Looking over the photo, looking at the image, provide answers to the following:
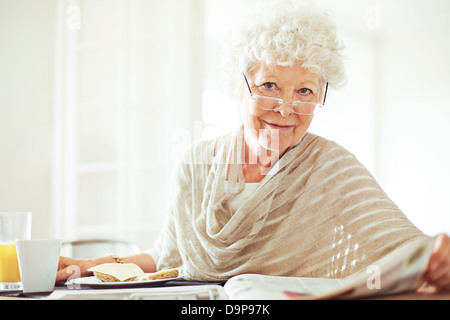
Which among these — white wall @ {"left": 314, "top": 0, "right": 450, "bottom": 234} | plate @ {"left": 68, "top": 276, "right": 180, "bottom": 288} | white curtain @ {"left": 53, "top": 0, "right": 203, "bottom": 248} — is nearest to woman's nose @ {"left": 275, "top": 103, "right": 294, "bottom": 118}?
white wall @ {"left": 314, "top": 0, "right": 450, "bottom": 234}

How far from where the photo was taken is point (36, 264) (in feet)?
2.36

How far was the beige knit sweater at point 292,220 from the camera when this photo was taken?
3.10 feet

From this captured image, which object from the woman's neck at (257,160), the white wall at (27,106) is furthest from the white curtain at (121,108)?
the woman's neck at (257,160)

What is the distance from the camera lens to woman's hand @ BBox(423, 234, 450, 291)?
55cm

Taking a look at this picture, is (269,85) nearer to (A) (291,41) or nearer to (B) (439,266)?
(A) (291,41)

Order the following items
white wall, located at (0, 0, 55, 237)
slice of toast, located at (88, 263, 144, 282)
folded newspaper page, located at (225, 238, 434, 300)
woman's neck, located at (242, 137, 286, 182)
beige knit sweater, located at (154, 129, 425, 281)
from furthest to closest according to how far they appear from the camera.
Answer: white wall, located at (0, 0, 55, 237) → woman's neck, located at (242, 137, 286, 182) → beige knit sweater, located at (154, 129, 425, 281) → slice of toast, located at (88, 263, 144, 282) → folded newspaper page, located at (225, 238, 434, 300)

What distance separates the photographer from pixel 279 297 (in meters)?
0.50

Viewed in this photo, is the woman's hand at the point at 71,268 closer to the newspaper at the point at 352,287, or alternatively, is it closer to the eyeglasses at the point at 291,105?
the newspaper at the point at 352,287

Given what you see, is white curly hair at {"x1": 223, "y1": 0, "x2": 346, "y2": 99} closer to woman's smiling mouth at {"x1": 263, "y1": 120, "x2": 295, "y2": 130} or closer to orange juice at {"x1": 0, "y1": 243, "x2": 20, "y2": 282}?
woman's smiling mouth at {"x1": 263, "y1": 120, "x2": 295, "y2": 130}

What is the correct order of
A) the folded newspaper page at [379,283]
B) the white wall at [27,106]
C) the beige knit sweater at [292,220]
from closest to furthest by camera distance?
1. the folded newspaper page at [379,283]
2. the beige knit sweater at [292,220]
3. the white wall at [27,106]

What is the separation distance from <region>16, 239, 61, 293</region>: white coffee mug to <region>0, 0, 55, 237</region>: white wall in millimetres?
1465

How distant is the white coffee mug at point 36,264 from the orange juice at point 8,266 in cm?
5

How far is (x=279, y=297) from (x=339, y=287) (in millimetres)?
69

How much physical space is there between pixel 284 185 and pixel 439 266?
0.50 meters
